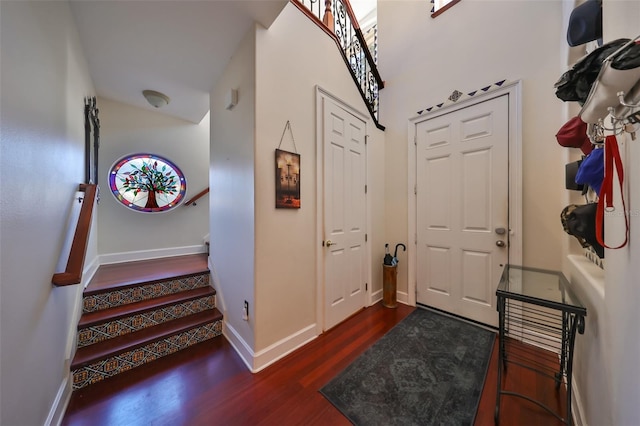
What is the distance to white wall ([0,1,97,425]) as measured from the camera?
2.82ft

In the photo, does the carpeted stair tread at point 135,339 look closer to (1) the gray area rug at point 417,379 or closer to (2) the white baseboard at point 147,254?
(1) the gray area rug at point 417,379

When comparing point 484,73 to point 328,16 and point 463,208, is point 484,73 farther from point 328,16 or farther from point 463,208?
point 328,16

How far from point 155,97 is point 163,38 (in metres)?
1.08

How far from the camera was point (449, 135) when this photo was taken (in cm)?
250

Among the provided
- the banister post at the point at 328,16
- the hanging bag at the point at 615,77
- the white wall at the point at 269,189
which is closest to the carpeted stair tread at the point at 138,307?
the white wall at the point at 269,189

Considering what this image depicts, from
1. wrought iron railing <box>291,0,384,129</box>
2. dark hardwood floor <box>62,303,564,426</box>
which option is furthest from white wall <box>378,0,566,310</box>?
dark hardwood floor <box>62,303,564,426</box>

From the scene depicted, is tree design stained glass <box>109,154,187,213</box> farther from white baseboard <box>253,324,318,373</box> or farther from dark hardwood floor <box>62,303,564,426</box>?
white baseboard <box>253,324,318,373</box>

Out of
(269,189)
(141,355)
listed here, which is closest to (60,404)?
(141,355)

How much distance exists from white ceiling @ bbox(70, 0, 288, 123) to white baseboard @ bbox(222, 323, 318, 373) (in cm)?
258

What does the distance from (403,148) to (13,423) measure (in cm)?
357

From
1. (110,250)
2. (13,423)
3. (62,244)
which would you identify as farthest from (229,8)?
(110,250)

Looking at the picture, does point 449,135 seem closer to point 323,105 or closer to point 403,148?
point 403,148

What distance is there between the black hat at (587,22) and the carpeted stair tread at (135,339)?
3303 millimetres

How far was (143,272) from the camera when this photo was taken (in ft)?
8.16
